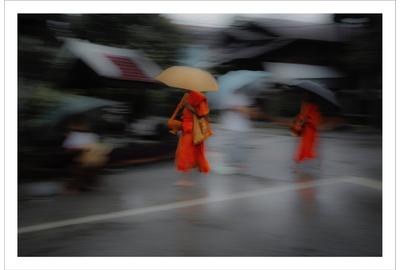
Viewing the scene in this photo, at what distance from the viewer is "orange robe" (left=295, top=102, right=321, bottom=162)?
5527mm

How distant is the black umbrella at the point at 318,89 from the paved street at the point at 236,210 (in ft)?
1.48

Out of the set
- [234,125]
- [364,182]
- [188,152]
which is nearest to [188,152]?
[188,152]

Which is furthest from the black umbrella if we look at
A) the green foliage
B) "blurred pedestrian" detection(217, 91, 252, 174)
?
the green foliage

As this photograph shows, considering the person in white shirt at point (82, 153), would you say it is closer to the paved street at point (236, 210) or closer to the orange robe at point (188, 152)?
the paved street at point (236, 210)

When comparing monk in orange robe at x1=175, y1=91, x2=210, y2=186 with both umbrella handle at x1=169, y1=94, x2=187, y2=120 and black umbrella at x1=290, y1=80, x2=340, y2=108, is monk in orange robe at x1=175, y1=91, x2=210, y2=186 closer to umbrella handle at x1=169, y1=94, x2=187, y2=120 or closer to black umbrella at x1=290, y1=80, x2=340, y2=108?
umbrella handle at x1=169, y1=94, x2=187, y2=120

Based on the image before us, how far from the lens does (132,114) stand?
219 inches

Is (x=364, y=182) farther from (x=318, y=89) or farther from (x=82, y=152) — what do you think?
(x=82, y=152)

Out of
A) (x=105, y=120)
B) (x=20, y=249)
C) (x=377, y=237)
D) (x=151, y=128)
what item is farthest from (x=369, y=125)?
(x=20, y=249)

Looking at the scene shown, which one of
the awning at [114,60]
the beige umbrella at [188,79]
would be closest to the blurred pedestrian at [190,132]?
the beige umbrella at [188,79]

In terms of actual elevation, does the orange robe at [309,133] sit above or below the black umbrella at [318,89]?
below

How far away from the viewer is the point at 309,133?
566cm

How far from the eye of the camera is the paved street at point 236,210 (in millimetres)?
4832

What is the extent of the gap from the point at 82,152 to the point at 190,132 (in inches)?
45.0

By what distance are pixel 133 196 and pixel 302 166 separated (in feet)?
6.10
